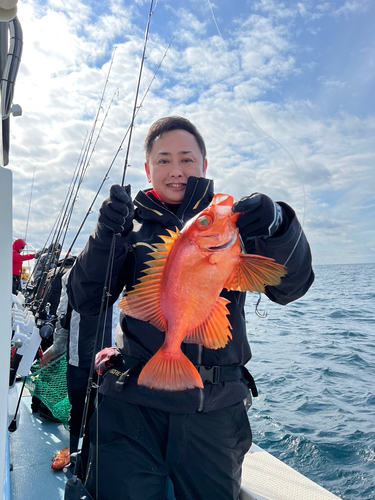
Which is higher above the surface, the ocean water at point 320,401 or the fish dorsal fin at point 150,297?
the fish dorsal fin at point 150,297

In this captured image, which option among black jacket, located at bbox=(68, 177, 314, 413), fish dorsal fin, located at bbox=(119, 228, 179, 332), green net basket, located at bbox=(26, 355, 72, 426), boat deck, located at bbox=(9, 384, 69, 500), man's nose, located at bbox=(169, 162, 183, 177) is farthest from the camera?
green net basket, located at bbox=(26, 355, 72, 426)

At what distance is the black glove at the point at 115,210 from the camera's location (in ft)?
5.77

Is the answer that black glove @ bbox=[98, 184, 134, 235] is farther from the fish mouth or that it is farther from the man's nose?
the fish mouth

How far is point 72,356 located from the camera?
12.5 ft

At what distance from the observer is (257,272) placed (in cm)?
146

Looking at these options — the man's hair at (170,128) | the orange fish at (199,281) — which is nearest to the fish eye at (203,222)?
the orange fish at (199,281)

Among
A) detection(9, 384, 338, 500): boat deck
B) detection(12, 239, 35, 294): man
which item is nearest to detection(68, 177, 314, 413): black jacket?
detection(9, 384, 338, 500): boat deck

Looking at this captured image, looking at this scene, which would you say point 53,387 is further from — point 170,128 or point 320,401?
point 320,401

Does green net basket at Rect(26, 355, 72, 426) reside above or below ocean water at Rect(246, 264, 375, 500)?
above

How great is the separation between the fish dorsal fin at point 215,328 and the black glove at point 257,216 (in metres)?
0.32

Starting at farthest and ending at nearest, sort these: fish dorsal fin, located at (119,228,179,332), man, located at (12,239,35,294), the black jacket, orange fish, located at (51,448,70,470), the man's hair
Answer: man, located at (12,239,35,294) < orange fish, located at (51,448,70,470) < the man's hair < the black jacket < fish dorsal fin, located at (119,228,179,332)

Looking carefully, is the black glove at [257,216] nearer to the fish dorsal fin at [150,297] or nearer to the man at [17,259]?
the fish dorsal fin at [150,297]

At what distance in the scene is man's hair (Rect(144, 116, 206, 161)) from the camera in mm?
2188

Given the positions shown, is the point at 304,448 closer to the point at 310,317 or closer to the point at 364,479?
the point at 364,479
